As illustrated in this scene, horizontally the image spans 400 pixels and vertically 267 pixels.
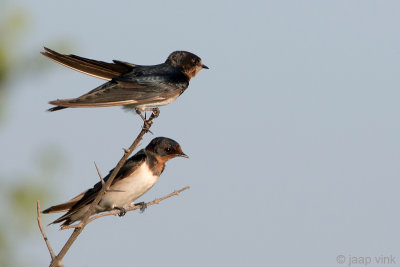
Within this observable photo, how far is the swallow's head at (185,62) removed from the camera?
6.75 meters

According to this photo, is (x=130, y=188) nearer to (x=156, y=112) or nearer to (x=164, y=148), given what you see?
(x=164, y=148)

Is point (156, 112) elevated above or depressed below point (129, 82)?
below

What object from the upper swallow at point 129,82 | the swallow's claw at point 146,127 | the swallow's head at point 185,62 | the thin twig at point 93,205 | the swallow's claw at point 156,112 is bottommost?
the thin twig at point 93,205

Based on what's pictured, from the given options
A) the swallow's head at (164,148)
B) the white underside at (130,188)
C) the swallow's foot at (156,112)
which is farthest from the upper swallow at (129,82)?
the white underside at (130,188)

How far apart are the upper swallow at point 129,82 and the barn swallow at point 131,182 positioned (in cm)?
57

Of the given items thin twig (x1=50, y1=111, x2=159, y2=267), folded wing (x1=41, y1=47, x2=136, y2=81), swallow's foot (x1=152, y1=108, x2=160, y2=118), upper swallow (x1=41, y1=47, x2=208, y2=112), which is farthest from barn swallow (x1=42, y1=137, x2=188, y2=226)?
thin twig (x1=50, y1=111, x2=159, y2=267)

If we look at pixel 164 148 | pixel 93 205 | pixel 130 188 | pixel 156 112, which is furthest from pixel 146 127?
pixel 164 148

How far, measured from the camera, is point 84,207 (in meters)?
6.00

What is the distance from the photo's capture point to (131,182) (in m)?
6.33

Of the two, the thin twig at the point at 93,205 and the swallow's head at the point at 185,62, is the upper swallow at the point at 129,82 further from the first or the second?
the thin twig at the point at 93,205

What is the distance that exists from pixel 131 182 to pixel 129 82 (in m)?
0.83

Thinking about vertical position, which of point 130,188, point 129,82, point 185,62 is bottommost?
point 130,188

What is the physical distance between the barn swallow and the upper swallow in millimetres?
568

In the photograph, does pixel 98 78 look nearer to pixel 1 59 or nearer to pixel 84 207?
pixel 84 207
